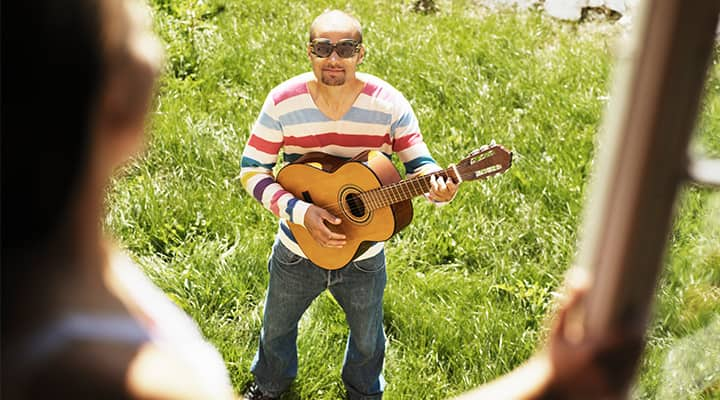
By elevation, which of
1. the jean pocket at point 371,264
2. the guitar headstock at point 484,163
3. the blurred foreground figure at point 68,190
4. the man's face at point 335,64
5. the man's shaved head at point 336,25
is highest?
the blurred foreground figure at point 68,190

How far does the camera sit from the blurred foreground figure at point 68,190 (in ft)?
2.55

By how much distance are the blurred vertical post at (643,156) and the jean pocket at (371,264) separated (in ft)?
7.35

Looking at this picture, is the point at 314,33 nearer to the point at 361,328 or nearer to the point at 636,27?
the point at 361,328

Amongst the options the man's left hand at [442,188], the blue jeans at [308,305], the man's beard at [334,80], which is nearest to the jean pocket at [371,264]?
the blue jeans at [308,305]

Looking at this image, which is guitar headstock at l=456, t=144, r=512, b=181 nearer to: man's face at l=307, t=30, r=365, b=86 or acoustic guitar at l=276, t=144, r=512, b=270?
acoustic guitar at l=276, t=144, r=512, b=270

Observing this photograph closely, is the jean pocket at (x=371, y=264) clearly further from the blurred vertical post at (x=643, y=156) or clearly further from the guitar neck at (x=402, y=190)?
the blurred vertical post at (x=643, y=156)

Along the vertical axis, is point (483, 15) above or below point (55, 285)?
below

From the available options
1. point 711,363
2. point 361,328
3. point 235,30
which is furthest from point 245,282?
point 235,30

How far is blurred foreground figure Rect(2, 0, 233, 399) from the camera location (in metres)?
0.78

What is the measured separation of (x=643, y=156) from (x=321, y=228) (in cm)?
218

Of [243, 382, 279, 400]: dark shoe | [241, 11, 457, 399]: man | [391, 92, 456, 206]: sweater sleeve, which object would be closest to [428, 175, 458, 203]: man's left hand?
[241, 11, 457, 399]: man

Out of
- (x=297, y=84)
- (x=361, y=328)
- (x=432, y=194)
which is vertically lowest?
(x=361, y=328)

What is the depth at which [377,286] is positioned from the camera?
316 centimetres

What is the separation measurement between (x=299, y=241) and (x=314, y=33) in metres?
0.72
